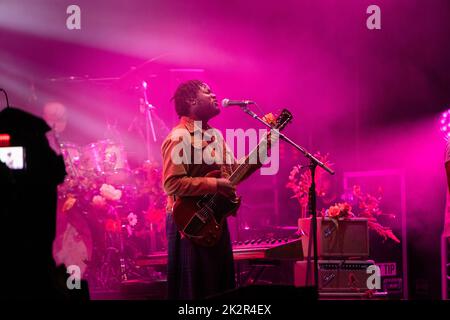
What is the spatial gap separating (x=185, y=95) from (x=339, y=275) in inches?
92.2

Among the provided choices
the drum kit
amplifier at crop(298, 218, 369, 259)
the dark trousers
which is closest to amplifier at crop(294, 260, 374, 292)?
amplifier at crop(298, 218, 369, 259)

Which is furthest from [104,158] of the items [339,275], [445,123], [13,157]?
[13,157]

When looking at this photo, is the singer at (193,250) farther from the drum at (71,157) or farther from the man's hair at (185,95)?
the drum at (71,157)

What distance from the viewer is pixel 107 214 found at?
7844 mm

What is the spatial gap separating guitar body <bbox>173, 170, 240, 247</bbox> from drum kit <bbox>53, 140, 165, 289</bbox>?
3.17 m

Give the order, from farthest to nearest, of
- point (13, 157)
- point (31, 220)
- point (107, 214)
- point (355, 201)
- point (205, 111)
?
point (107, 214), point (355, 201), point (205, 111), point (13, 157), point (31, 220)

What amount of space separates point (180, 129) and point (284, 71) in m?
4.23

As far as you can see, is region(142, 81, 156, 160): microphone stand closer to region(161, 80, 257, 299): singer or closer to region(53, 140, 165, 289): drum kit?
region(53, 140, 165, 289): drum kit

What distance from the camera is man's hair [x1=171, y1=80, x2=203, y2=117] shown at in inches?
193

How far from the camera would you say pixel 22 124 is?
11.2 feet

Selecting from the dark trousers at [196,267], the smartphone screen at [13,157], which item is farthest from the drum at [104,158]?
the smartphone screen at [13,157]

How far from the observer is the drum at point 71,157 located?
8039 millimetres

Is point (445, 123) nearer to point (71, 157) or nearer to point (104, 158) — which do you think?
point (104, 158)
